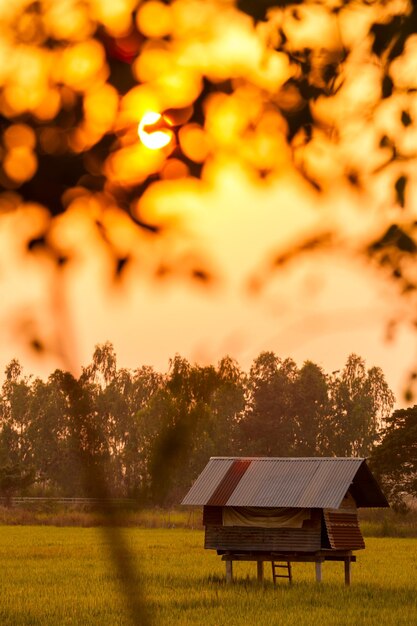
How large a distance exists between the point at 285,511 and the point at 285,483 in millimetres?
890

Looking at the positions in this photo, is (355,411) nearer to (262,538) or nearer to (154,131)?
(262,538)

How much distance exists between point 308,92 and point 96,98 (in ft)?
3.04

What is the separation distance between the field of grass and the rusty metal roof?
210 cm

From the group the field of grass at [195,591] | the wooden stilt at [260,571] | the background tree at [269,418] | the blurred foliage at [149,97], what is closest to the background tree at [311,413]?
the background tree at [269,418]

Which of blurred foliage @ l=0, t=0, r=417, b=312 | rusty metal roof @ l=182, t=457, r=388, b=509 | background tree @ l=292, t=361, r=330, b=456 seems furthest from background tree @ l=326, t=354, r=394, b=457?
blurred foliage @ l=0, t=0, r=417, b=312

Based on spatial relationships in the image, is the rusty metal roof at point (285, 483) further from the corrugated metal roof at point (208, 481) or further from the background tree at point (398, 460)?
the background tree at point (398, 460)

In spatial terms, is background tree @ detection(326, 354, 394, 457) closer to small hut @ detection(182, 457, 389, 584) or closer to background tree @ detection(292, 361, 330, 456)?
background tree @ detection(292, 361, 330, 456)

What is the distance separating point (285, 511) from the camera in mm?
28562

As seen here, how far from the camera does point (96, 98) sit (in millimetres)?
3162

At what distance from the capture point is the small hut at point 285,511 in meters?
28.0

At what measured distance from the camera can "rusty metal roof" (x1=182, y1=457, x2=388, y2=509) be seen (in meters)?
28.1

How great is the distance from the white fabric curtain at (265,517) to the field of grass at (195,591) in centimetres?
151

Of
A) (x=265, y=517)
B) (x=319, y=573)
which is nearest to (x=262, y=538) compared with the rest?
(x=265, y=517)

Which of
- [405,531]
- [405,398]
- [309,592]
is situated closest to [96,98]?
[405,398]
